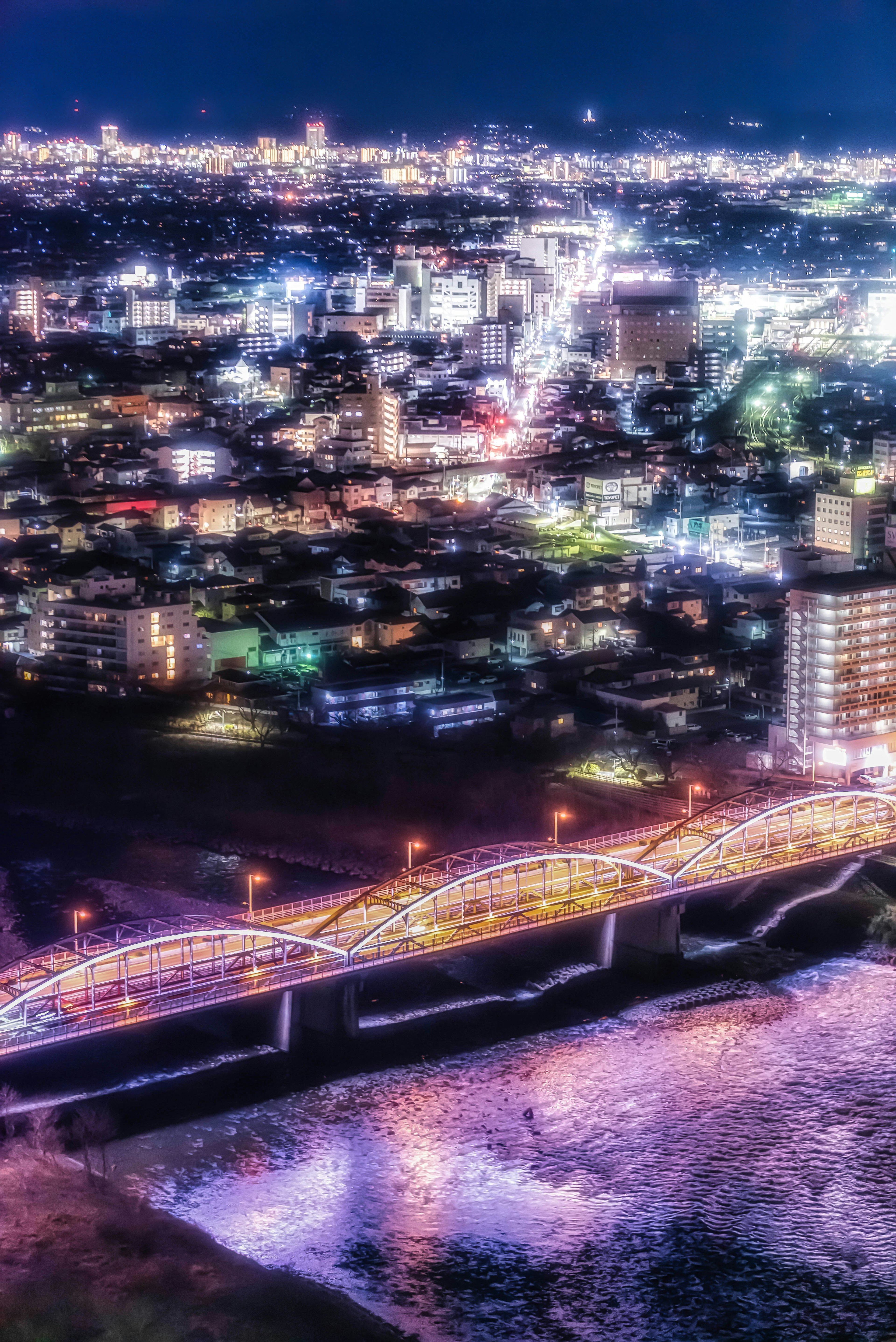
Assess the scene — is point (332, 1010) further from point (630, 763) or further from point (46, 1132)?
point (630, 763)

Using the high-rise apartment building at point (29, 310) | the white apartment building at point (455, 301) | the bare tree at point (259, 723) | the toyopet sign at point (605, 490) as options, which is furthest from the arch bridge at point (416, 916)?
the high-rise apartment building at point (29, 310)

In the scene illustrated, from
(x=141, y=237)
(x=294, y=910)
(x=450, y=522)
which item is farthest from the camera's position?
(x=141, y=237)

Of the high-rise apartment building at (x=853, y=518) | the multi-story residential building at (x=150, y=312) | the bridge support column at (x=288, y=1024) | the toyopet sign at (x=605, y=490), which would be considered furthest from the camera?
the multi-story residential building at (x=150, y=312)

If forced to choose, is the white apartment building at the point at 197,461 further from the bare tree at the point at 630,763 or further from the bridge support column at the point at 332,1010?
the bridge support column at the point at 332,1010

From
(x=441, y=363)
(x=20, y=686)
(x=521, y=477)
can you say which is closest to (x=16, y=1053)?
(x=20, y=686)

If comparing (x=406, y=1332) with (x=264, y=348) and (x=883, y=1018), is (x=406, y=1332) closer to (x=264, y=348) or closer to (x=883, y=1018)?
(x=883, y=1018)

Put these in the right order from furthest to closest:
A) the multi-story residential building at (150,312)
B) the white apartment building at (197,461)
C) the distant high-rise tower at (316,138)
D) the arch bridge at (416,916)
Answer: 1. the distant high-rise tower at (316,138)
2. the multi-story residential building at (150,312)
3. the white apartment building at (197,461)
4. the arch bridge at (416,916)

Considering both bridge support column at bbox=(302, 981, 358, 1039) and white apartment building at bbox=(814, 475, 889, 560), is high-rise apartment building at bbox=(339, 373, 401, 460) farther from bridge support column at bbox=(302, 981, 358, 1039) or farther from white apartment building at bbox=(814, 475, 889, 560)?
bridge support column at bbox=(302, 981, 358, 1039)
